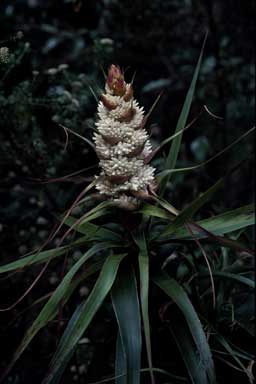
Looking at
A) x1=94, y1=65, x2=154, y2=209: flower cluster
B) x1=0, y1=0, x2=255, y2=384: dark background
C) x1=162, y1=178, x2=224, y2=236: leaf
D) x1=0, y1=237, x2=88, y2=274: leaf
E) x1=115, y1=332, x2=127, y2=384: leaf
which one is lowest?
x1=115, y1=332, x2=127, y2=384: leaf

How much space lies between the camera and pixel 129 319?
1036 mm

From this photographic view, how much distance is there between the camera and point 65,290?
105cm

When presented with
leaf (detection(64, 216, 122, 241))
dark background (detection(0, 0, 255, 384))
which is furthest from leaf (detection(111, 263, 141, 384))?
dark background (detection(0, 0, 255, 384))

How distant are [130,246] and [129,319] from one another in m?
0.19

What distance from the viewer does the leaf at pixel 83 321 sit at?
0.99 metres

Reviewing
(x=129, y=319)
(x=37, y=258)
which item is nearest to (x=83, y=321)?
(x=129, y=319)

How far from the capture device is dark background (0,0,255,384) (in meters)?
1.63

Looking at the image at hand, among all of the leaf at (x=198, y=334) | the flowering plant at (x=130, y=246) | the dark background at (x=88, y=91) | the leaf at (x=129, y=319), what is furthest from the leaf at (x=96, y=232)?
the dark background at (x=88, y=91)

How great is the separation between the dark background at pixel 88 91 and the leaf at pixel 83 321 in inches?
18.0

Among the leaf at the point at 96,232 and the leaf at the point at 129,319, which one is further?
the leaf at the point at 96,232

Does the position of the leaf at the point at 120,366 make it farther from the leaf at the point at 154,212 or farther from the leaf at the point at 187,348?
the leaf at the point at 154,212

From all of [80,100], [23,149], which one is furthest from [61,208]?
[80,100]

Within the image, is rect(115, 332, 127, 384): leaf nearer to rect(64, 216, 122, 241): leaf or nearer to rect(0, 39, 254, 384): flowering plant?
rect(0, 39, 254, 384): flowering plant

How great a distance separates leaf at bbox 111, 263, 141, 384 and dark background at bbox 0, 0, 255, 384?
44cm
